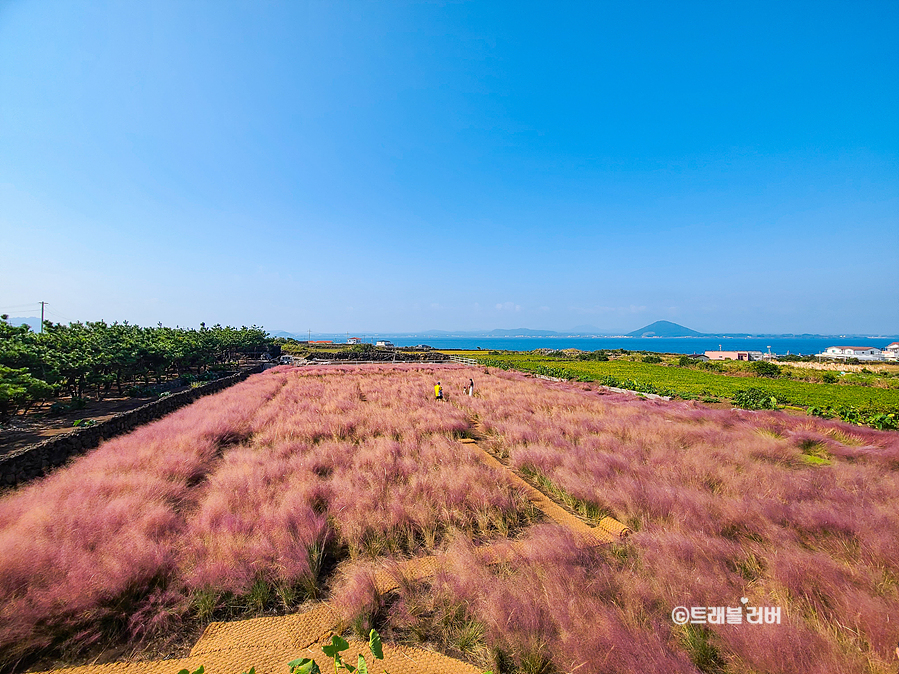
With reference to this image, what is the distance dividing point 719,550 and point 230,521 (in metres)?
7.15

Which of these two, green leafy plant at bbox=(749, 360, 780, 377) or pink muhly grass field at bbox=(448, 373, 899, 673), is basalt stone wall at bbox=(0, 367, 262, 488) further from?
green leafy plant at bbox=(749, 360, 780, 377)

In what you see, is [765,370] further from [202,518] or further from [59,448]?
[59,448]

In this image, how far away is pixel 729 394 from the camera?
2561cm

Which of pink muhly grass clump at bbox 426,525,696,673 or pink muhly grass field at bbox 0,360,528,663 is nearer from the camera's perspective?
pink muhly grass clump at bbox 426,525,696,673

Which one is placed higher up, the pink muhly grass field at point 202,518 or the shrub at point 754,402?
the pink muhly grass field at point 202,518

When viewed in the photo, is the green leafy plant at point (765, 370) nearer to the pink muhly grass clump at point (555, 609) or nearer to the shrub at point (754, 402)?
the shrub at point (754, 402)

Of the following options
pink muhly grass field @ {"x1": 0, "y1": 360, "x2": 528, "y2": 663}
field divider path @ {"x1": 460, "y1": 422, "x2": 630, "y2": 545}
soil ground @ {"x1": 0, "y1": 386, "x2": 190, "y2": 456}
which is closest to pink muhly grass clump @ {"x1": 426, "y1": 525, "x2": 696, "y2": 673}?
field divider path @ {"x1": 460, "y1": 422, "x2": 630, "y2": 545}

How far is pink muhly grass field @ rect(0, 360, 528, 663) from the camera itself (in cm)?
360

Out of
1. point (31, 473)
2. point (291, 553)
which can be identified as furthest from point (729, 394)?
point (31, 473)

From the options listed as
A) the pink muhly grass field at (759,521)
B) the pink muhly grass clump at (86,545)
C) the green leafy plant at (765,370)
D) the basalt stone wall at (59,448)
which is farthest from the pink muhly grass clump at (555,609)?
the green leafy plant at (765,370)

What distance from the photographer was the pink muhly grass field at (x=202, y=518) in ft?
11.8

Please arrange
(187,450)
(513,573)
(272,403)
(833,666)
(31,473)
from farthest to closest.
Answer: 1. (272,403)
2. (187,450)
3. (31,473)
4. (513,573)
5. (833,666)

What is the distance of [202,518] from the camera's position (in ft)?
16.8

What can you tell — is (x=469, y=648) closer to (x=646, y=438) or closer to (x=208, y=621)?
(x=208, y=621)
